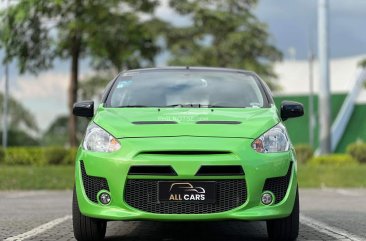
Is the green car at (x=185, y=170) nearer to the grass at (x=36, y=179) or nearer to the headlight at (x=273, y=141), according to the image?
the headlight at (x=273, y=141)

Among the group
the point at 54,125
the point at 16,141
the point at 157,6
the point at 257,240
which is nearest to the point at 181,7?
the point at 157,6

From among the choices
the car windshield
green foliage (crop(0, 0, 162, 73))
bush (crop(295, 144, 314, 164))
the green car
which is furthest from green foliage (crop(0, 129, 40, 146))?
the green car

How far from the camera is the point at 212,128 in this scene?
5641 mm

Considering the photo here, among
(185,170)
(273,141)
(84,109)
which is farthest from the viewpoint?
(84,109)

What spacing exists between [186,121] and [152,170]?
0.62 metres

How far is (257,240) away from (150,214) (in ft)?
4.48

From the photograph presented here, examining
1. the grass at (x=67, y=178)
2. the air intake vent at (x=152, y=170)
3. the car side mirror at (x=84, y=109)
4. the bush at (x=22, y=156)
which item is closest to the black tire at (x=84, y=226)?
the air intake vent at (x=152, y=170)

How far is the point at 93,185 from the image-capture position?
5.59 meters

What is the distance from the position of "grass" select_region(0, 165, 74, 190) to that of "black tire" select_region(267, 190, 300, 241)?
1020cm

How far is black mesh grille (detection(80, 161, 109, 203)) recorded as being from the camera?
5508 mm

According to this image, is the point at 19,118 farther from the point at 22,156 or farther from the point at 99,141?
the point at 99,141

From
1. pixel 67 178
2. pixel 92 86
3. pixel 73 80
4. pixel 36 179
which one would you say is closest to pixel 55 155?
pixel 73 80

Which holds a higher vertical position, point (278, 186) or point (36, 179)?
point (278, 186)

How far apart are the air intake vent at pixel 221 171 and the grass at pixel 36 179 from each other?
10688mm
